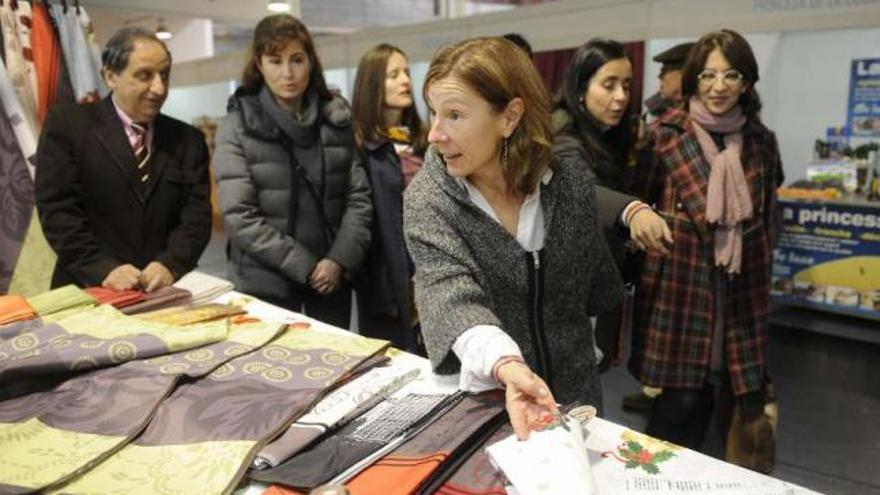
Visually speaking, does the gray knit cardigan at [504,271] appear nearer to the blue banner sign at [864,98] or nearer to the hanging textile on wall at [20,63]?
the hanging textile on wall at [20,63]

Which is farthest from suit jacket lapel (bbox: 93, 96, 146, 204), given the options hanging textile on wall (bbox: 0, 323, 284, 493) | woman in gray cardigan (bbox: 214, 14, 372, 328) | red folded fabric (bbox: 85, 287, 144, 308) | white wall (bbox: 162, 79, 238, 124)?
white wall (bbox: 162, 79, 238, 124)

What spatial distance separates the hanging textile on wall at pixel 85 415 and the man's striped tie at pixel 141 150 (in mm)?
925

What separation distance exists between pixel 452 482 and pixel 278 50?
66.1 inches

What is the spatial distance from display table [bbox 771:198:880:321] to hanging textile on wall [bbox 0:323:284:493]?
157 inches

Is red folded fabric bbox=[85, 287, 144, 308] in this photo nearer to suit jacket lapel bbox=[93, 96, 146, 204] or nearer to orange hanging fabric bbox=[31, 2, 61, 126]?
suit jacket lapel bbox=[93, 96, 146, 204]

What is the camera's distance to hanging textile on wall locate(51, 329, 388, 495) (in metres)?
0.92

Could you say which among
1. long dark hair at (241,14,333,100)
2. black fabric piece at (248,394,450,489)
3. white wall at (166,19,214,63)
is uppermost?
white wall at (166,19,214,63)

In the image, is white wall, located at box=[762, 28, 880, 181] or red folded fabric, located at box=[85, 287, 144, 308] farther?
white wall, located at box=[762, 28, 880, 181]

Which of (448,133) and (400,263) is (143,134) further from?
(448,133)

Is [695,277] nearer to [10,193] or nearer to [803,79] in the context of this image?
[10,193]

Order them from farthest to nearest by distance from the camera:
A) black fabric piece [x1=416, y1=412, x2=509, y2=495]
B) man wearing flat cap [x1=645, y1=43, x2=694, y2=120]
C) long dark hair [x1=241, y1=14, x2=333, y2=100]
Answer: man wearing flat cap [x1=645, y1=43, x2=694, y2=120]
long dark hair [x1=241, y1=14, x2=333, y2=100]
black fabric piece [x1=416, y1=412, x2=509, y2=495]

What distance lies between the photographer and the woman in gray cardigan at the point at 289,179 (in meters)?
2.22

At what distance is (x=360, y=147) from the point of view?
→ 2.43 metres

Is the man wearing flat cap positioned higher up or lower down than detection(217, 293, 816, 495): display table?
higher up
